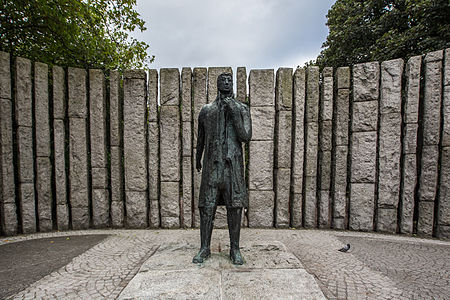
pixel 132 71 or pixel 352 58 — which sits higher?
pixel 352 58

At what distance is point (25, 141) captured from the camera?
5152mm

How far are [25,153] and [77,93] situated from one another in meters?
1.74

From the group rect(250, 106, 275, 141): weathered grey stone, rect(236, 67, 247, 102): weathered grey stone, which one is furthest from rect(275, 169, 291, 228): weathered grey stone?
rect(236, 67, 247, 102): weathered grey stone

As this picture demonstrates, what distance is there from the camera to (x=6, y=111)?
501 centimetres

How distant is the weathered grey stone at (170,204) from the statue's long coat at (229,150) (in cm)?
253

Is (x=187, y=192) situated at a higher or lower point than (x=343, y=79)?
lower

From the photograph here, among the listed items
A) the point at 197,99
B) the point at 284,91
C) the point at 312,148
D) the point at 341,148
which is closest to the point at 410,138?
the point at 341,148

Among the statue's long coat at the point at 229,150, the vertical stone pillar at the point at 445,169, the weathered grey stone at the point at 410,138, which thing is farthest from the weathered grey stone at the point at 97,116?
the vertical stone pillar at the point at 445,169

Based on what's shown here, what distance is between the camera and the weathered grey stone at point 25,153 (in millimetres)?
5105

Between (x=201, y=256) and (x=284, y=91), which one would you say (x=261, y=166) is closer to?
(x=284, y=91)

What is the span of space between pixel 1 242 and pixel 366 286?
21.5 feet

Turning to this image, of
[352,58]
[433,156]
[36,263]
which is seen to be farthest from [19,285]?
[352,58]

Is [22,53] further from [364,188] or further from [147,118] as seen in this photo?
[364,188]

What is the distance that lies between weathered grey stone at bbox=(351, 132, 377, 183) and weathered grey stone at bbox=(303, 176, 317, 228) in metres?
0.91
